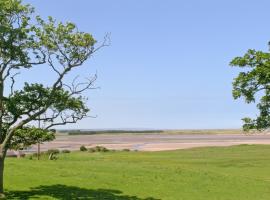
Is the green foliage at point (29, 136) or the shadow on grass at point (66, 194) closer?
the green foliage at point (29, 136)

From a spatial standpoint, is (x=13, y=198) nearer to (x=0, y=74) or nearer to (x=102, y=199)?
(x=102, y=199)

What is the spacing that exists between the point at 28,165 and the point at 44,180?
1004cm

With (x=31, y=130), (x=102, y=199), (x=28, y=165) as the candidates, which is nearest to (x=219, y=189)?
(x=102, y=199)

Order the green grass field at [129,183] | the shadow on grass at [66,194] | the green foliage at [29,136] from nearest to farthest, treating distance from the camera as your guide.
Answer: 1. the green foliage at [29,136]
2. the shadow on grass at [66,194]
3. the green grass field at [129,183]

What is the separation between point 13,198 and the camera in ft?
112

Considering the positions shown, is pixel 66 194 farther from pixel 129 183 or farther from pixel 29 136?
pixel 129 183

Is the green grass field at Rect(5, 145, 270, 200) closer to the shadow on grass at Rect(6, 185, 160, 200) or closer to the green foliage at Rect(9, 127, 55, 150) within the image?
the shadow on grass at Rect(6, 185, 160, 200)

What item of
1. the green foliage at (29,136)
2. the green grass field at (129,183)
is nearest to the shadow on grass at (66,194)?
the green grass field at (129,183)

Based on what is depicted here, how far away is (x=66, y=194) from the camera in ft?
124

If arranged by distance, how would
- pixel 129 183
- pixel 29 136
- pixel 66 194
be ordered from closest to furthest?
1. pixel 29 136
2. pixel 66 194
3. pixel 129 183

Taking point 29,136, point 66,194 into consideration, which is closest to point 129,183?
point 66,194

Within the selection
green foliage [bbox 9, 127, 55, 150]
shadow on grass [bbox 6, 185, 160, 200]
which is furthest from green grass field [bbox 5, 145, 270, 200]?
green foliage [bbox 9, 127, 55, 150]

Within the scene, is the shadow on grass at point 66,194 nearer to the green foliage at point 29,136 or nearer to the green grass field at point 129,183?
the green grass field at point 129,183

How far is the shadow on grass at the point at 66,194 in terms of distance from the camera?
3584cm
